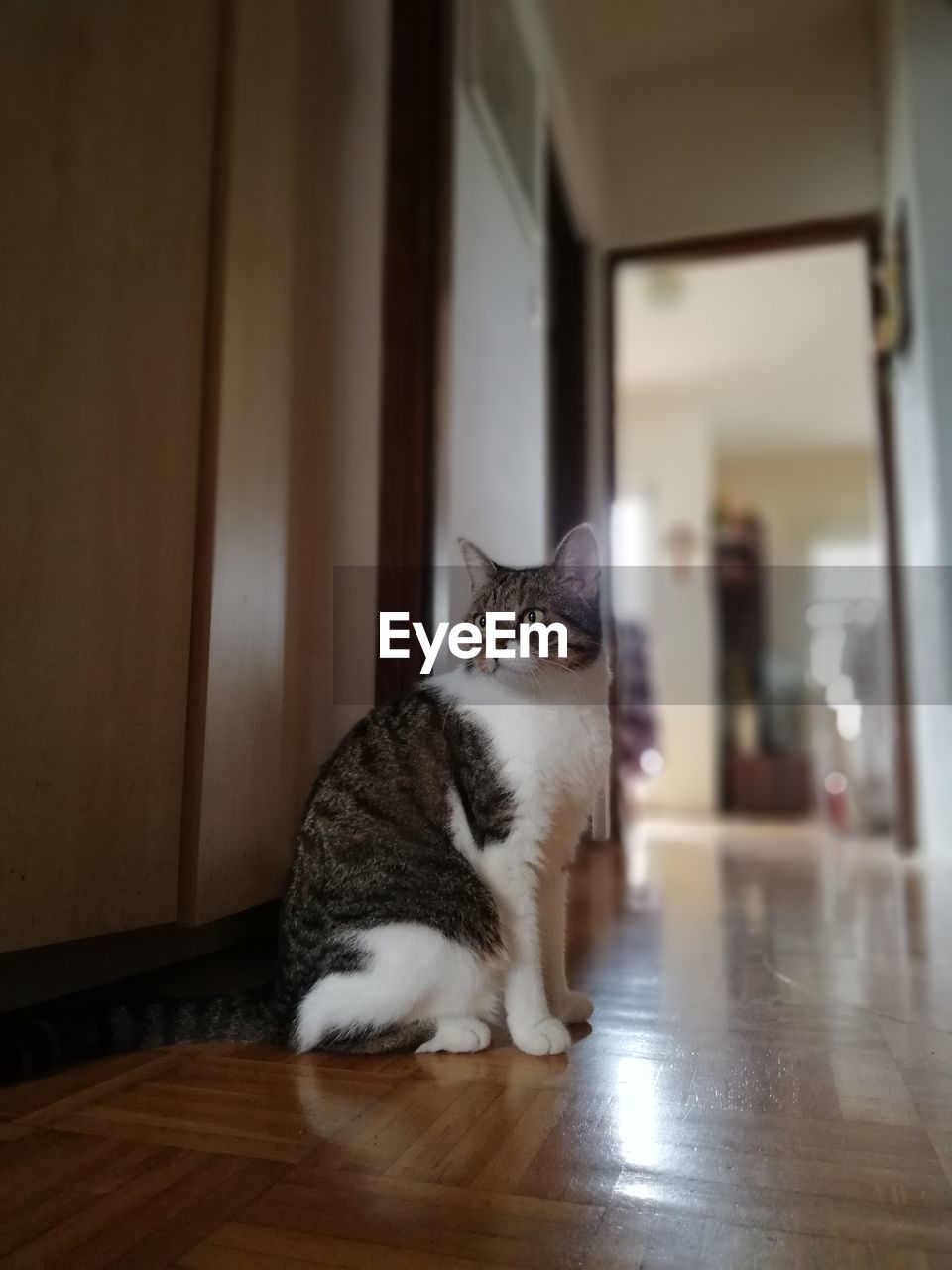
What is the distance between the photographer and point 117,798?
1131 millimetres

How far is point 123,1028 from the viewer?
1046 mm

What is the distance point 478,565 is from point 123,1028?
70 cm

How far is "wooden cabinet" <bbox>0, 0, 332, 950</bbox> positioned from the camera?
1.06 m

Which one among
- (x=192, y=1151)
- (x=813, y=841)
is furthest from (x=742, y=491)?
(x=192, y=1151)

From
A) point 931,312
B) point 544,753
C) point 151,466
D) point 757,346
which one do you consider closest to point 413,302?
point 151,466

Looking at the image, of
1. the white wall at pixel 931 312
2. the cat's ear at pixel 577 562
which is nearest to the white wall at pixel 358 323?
the cat's ear at pixel 577 562

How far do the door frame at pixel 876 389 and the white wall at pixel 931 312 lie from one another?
7.9 inches

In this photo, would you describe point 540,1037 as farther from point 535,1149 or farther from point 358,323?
point 358,323

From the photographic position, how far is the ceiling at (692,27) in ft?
11.1

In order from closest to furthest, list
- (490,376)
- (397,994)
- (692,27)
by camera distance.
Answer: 1. (397,994)
2. (490,376)
3. (692,27)

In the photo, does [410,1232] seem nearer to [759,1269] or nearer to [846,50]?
[759,1269]

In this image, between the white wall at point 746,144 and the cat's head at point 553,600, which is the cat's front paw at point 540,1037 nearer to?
the cat's head at point 553,600

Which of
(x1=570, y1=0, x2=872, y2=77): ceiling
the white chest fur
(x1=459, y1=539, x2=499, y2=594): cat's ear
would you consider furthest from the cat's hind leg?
(x1=570, y1=0, x2=872, y2=77): ceiling

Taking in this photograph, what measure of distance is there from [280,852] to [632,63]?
3635 millimetres
